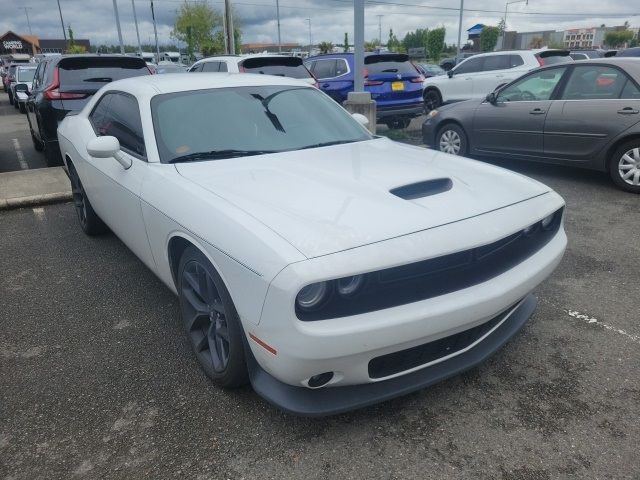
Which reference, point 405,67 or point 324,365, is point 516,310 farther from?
point 405,67

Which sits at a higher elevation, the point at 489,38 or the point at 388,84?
the point at 489,38

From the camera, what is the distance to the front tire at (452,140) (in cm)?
753

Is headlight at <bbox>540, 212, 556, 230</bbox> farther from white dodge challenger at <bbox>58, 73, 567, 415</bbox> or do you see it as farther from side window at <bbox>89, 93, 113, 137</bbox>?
side window at <bbox>89, 93, 113, 137</bbox>

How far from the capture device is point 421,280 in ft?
6.94

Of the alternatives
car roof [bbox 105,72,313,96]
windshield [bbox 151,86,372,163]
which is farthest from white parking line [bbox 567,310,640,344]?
car roof [bbox 105,72,313,96]

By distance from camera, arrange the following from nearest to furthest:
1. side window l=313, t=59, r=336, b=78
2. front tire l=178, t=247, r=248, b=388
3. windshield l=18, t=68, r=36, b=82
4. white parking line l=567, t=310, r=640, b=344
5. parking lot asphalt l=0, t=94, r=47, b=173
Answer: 1. front tire l=178, t=247, r=248, b=388
2. white parking line l=567, t=310, r=640, b=344
3. parking lot asphalt l=0, t=94, r=47, b=173
4. side window l=313, t=59, r=336, b=78
5. windshield l=18, t=68, r=36, b=82

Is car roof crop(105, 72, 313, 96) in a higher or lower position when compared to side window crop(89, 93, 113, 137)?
higher

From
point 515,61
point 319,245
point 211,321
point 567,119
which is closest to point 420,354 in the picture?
point 319,245

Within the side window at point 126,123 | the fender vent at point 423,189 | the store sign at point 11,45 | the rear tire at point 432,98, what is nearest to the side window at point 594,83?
the fender vent at point 423,189

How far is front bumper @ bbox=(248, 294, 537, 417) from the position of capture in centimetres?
210

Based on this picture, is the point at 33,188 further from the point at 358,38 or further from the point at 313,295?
the point at 313,295

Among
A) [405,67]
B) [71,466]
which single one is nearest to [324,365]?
[71,466]

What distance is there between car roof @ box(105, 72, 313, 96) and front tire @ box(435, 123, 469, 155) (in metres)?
4.19

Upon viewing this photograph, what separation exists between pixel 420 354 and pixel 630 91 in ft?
17.2
